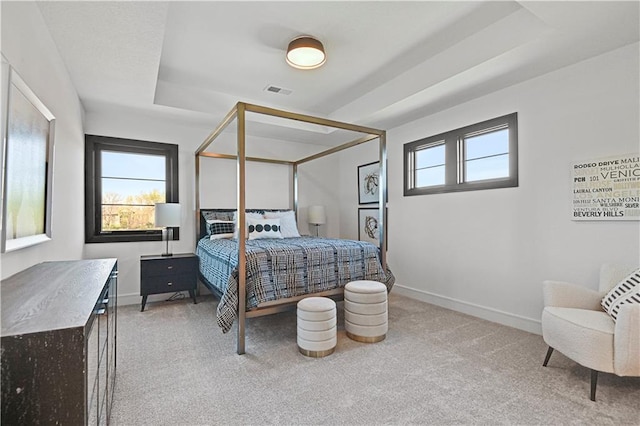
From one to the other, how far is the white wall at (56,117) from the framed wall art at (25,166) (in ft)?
0.32

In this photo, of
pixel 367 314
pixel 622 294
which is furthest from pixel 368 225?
pixel 622 294

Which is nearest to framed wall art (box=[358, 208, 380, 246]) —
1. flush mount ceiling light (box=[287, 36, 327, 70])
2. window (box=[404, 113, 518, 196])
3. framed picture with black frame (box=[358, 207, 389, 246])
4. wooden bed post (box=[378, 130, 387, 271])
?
framed picture with black frame (box=[358, 207, 389, 246])

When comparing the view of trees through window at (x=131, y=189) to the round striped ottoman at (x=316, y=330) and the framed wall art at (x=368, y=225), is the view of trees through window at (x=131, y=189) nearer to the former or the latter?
the round striped ottoman at (x=316, y=330)

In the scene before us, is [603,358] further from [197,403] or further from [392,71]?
[392,71]

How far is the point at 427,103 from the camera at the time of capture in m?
3.62

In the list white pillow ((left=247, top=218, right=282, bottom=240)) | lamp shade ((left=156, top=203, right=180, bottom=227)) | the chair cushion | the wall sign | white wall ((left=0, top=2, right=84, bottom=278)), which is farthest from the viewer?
white pillow ((left=247, top=218, right=282, bottom=240))

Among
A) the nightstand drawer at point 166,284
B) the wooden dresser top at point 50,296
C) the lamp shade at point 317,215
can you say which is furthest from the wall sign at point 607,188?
the nightstand drawer at point 166,284

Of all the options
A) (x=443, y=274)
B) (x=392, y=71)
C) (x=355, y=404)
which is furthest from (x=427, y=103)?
(x=355, y=404)

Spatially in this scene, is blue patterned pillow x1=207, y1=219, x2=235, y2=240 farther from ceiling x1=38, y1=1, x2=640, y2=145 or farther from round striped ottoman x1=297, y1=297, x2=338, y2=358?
round striped ottoman x1=297, y1=297, x2=338, y2=358

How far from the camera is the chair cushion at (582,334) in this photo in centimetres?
187

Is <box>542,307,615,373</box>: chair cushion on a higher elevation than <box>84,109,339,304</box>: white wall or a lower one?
lower

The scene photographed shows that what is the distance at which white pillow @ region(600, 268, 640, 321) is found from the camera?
197cm

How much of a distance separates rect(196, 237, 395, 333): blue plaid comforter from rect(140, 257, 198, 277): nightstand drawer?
1.53 feet

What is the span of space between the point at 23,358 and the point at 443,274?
3.91m
